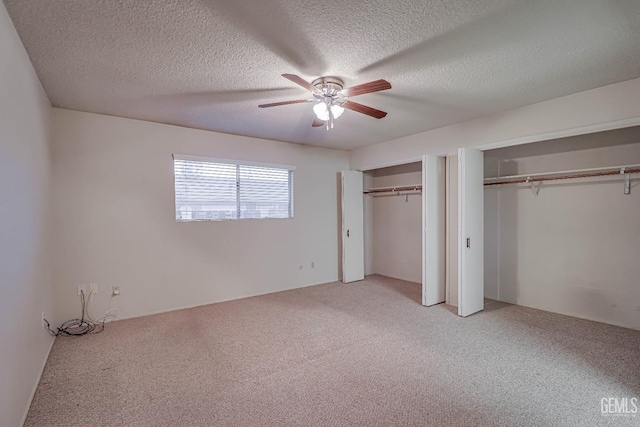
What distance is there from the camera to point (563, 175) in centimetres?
358

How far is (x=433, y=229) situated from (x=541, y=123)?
168 centimetres

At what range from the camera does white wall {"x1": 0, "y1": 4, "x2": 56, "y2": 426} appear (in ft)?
5.36

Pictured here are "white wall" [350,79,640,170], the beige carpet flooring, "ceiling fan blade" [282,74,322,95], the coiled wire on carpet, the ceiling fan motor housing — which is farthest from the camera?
the coiled wire on carpet

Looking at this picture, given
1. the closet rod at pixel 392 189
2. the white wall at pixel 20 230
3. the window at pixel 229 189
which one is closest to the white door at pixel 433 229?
the closet rod at pixel 392 189

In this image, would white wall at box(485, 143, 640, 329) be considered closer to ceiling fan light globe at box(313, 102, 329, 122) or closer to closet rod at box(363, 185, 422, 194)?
closet rod at box(363, 185, 422, 194)

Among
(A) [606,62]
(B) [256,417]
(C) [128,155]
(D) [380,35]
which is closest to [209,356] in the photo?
(B) [256,417]

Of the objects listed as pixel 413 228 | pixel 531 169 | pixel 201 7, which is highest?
pixel 201 7

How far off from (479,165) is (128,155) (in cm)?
435

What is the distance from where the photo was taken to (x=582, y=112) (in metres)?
2.87

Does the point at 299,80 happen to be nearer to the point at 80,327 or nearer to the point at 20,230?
the point at 20,230

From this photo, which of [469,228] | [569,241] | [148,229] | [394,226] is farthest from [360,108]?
[394,226]

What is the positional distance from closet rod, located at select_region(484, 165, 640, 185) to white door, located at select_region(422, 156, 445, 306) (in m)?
0.78

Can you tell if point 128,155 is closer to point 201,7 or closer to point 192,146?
point 192,146

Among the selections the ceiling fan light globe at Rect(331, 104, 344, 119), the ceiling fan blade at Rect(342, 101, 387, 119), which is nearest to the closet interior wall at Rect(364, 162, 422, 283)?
the ceiling fan blade at Rect(342, 101, 387, 119)
